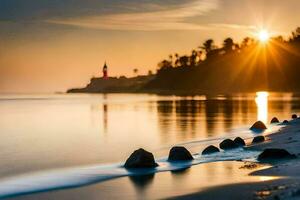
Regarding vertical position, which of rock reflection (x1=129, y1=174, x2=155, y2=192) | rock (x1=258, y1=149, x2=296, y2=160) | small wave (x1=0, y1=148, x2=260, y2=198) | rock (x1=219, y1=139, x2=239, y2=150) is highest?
rock (x1=258, y1=149, x2=296, y2=160)

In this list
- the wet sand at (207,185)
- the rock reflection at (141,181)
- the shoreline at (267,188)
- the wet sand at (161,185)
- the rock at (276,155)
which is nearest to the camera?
the shoreline at (267,188)

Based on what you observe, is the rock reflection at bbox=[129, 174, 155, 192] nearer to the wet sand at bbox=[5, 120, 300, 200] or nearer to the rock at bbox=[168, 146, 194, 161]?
the wet sand at bbox=[5, 120, 300, 200]

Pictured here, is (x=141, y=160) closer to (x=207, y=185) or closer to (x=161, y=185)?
(x=161, y=185)

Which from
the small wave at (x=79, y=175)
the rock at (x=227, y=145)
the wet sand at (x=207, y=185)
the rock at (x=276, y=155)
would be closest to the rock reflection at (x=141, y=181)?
the wet sand at (x=207, y=185)

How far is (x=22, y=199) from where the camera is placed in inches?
649

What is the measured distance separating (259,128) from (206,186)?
2941 centimetres

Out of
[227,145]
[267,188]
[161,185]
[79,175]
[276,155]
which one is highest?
[276,155]

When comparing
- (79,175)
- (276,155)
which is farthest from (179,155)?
(79,175)

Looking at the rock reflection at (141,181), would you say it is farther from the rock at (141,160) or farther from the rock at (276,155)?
the rock at (276,155)

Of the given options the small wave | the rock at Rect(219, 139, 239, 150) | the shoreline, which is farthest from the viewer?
the rock at Rect(219, 139, 239, 150)

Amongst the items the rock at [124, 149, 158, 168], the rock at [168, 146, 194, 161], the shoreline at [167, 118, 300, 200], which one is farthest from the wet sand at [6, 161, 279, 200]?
the rock at [168, 146, 194, 161]

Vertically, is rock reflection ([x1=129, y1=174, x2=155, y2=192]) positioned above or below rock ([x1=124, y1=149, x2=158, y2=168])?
below

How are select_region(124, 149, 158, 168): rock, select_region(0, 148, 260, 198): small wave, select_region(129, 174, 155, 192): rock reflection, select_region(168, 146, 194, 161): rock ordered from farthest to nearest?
select_region(168, 146, 194, 161): rock
select_region(124, 149, 158, 168): rock
select_region(0, 148, 260, 198): small wave
select_region(129, 174, 155, 192): rock reflection

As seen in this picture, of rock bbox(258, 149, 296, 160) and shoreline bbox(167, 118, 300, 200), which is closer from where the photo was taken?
shoreline bbox(167, 118, 300, 200)
